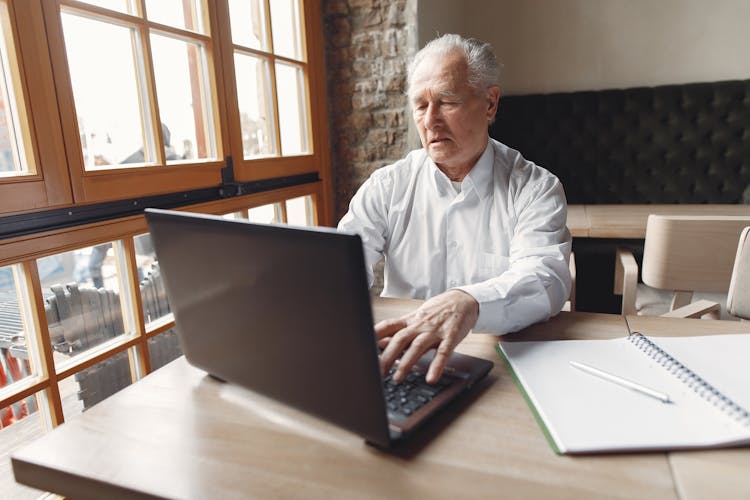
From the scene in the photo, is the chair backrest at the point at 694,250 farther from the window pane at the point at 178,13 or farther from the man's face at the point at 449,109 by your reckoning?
the window pane at the point at 178,13

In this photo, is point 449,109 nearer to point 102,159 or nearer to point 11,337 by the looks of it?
point 102,159

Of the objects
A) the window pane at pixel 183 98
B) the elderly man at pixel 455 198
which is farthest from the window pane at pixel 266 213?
the elderly man at pixel 455 198

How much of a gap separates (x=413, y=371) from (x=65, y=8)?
4.38 feet

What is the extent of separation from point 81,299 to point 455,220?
3.66 ft

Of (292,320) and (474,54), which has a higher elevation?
(474,54)

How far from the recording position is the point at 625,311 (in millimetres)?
1776

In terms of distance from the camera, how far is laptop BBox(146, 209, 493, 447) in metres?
0.51

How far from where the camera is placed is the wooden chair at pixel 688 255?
1.77 m

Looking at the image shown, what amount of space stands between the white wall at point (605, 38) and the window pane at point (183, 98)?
141 centimetres

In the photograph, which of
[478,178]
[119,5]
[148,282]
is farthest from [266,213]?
[478,178]

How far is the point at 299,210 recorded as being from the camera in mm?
Answer: 2574

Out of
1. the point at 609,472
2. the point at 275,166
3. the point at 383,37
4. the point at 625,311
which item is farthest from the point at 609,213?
the point at 609,472

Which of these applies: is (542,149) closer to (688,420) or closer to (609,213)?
(609,213)

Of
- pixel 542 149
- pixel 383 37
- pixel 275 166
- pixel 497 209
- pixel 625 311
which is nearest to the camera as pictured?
pixel 497 209
